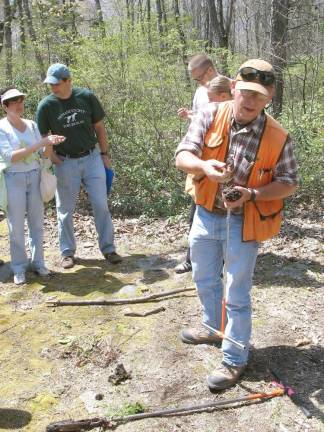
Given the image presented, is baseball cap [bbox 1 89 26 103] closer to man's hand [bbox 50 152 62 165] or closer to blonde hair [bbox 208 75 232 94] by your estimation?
man's hand [bbox 50 152 62 165]

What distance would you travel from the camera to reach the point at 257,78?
111 inches

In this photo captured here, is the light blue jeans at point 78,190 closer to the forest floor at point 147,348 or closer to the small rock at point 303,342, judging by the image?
the forest floor at point 147,348

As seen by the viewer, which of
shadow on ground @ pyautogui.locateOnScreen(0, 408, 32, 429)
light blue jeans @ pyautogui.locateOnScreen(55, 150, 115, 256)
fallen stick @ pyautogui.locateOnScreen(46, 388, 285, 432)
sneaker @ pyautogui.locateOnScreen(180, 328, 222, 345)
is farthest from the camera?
light blue jeans @ pyautogui.locateOnScreen(55, 150, 115, 256)

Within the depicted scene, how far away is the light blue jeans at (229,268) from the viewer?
3146 millimetres

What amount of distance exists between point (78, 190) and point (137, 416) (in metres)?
3.02

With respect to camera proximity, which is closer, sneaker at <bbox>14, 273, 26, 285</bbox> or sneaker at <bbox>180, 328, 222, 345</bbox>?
sneaker at <bbox>180, 328, 222, 345</bbox>

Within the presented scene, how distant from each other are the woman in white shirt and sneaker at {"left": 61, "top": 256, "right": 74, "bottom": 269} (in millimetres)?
322

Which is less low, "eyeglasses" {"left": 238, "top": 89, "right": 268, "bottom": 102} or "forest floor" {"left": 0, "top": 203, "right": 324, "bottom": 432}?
"eyeglasses" {"left": 238, "top": 89, "right": 268, "bottom": 102}

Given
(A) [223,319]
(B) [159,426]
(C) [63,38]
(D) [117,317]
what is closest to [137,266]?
(D) [117,317]

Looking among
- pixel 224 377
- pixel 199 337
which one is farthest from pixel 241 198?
pixel 199 337

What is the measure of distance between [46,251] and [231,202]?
4.04 meters

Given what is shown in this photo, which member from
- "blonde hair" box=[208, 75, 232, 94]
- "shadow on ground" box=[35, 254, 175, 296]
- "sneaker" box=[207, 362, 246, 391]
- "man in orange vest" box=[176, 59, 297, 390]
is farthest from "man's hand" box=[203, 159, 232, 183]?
"shadow on ground" box=[35, 254, 175, 296]

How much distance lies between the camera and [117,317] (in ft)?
14.8

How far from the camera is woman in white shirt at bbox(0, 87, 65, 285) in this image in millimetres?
4863
